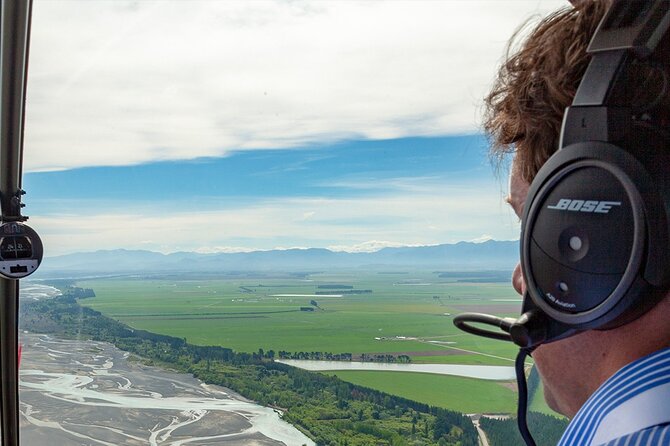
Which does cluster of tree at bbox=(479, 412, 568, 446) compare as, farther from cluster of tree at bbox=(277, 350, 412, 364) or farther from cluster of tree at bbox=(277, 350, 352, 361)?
cluster of tree at bbox=(277, 350, 352, 361)

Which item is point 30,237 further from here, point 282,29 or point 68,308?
point 282,29

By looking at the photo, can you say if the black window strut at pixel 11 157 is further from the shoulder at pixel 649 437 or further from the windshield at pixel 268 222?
the shoulder at pixel 649 437

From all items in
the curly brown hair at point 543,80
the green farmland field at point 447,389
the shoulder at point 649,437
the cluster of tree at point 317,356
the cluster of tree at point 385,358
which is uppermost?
the curly brown hair at point 543,80

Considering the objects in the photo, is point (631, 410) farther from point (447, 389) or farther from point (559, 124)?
point (447, 389)

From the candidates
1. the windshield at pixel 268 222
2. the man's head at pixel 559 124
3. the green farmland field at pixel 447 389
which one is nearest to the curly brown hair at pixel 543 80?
the man's head at pixel 559 124

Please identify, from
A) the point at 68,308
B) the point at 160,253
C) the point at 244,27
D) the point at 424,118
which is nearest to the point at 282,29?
the point at 244,27

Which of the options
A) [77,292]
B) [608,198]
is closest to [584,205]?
[608,198]

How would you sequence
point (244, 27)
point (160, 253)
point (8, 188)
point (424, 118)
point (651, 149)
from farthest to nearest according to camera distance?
point (8, 188), point (160, 253), point (244, 27), point (424, 118), point (651, 149)
